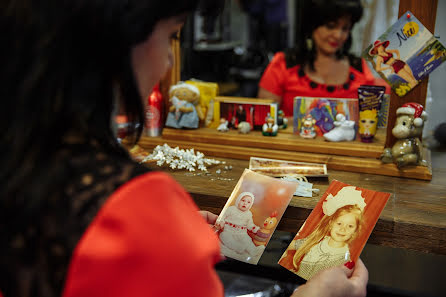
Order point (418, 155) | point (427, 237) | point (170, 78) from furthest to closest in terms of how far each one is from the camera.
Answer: point (170, 78) → point (418, 155) → point (427, 237)

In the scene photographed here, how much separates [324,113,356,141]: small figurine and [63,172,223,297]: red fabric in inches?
40.5

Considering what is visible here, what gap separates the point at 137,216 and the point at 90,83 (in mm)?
172

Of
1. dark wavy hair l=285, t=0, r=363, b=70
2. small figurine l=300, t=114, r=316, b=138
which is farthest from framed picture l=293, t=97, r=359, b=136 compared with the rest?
dark wavy hair l=285, t=0, r=363, b=70

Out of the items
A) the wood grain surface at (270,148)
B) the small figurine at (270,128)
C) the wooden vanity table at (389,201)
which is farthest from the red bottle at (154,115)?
the small figurine at (270,128)

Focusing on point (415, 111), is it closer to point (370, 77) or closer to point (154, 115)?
point (154, 115)

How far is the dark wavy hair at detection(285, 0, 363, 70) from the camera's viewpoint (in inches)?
86.9

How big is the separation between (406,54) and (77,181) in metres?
1.13

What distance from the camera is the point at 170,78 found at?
1.78 meters

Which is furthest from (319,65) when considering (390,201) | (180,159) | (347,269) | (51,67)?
(51,67)

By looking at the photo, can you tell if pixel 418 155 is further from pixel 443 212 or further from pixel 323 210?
pixel 323 210

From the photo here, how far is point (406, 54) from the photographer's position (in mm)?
1336

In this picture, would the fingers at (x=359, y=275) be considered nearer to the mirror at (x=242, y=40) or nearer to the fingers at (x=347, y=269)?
the fingers at (x=347, y=269)

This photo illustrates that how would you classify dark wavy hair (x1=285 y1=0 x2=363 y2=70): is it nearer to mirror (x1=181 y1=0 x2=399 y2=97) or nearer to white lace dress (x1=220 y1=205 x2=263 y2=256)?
mirror (x1=181 y1=0 x2=399 y2=97)

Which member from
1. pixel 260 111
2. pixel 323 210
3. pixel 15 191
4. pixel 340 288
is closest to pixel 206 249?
pixel 15 191
